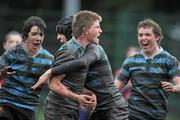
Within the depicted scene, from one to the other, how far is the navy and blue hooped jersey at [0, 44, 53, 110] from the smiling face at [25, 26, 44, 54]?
3.5 inches

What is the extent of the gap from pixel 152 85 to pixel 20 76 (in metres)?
1.63

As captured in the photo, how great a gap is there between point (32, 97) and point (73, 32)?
4.94 feet

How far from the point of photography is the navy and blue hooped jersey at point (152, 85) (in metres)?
10.3

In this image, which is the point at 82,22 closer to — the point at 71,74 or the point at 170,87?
the point at 71,74

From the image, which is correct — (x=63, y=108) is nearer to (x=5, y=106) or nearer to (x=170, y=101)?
(x=5, y=106)

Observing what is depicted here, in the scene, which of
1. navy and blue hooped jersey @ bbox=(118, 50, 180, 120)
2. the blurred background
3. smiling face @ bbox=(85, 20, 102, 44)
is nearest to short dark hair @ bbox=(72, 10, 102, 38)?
smiling face @ bbox=(85, 20, 102, 44)

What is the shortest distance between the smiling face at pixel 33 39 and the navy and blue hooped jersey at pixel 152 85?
4.16ft

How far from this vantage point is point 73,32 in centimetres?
949

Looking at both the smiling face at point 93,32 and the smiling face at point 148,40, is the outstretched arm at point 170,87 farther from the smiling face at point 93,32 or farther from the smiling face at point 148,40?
the smiling face at point 93,32

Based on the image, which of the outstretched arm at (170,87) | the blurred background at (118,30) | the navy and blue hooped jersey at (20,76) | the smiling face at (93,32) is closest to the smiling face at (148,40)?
the outstretched arm at (170,87)

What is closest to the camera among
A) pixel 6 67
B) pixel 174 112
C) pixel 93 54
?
pixel 93 54

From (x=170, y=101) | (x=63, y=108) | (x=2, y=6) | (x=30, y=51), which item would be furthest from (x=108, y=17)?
(x=63, y=108)

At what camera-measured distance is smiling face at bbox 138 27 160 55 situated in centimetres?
1040

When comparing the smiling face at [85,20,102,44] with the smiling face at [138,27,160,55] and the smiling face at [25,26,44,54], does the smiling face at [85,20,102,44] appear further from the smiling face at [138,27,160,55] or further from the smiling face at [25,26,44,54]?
the smiling face at [25,26,44,54]
